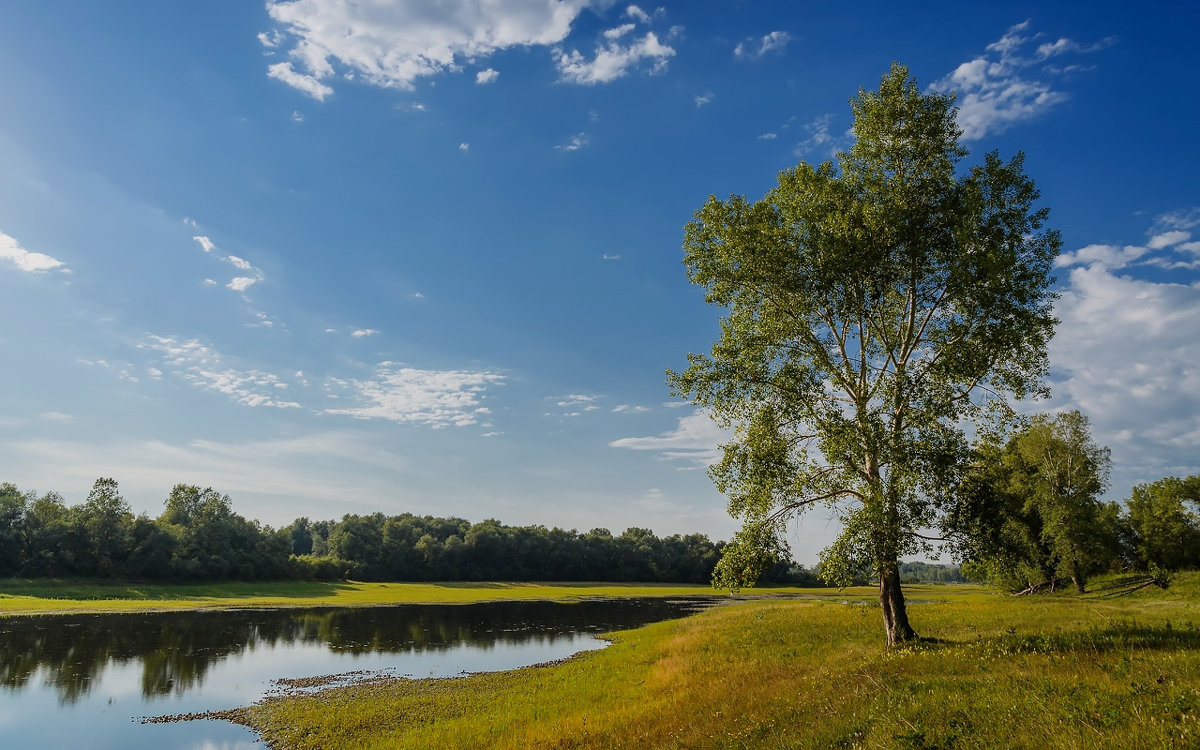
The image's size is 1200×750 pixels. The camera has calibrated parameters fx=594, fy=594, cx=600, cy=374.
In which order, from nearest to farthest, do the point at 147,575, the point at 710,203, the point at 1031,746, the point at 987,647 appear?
the point at 1031,746, the point at 987,647, the point at 710,203, the point at 147,575

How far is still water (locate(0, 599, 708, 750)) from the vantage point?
2525 centimetres

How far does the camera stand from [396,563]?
152 m

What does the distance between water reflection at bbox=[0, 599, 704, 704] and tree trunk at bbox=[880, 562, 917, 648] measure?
35114mm

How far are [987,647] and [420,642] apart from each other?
1733 inches

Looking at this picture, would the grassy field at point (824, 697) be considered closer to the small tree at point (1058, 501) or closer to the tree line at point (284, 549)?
the small tree at point (1058, 501)

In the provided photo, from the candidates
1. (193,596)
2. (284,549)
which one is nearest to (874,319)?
(193,596)

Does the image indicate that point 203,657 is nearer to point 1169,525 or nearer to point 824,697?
point 824,697

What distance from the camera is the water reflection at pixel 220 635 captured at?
1373 inches

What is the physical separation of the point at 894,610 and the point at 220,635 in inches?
2142

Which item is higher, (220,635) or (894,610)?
(894,610)

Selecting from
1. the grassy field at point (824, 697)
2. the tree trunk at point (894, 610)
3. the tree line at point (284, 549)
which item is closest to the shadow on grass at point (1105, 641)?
the grassy field at point (824, 697)

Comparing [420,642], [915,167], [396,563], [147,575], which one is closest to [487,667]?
[420,642]

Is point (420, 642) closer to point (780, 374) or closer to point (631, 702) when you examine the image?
point (631, 702)

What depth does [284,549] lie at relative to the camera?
419 feet
